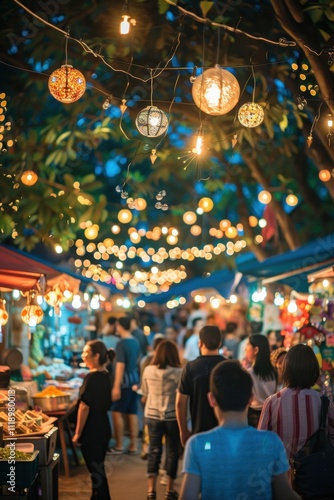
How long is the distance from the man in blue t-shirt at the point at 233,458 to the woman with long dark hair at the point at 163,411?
5.64 m

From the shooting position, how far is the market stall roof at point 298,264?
35.5ft

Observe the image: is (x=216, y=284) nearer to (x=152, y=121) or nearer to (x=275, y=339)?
(x=275, y=339)

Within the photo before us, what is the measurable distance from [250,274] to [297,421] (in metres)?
7.03

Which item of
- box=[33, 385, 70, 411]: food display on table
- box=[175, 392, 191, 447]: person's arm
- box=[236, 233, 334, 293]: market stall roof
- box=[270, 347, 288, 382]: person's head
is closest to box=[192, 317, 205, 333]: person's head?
box=[236, 233, 334, 293]: market stall roof

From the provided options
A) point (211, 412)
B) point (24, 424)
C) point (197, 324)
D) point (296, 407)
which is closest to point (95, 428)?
point (24, 424)

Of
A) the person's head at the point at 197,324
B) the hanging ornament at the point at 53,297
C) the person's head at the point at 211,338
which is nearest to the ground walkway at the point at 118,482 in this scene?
the hanging ornament at the point at 53,297

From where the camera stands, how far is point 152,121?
778cm

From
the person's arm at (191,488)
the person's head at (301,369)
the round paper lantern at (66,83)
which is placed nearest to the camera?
the person's arm at (191,488)

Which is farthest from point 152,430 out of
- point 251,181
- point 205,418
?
point 251,181

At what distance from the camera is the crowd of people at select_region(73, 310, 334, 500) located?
13.2ft

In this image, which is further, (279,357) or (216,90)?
(279,357)

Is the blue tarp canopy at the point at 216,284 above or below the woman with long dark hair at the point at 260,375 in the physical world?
above

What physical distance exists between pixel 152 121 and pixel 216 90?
0.99 meters

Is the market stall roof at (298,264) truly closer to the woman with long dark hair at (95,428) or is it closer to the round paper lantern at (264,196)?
the round paper lantern at (264,196)
